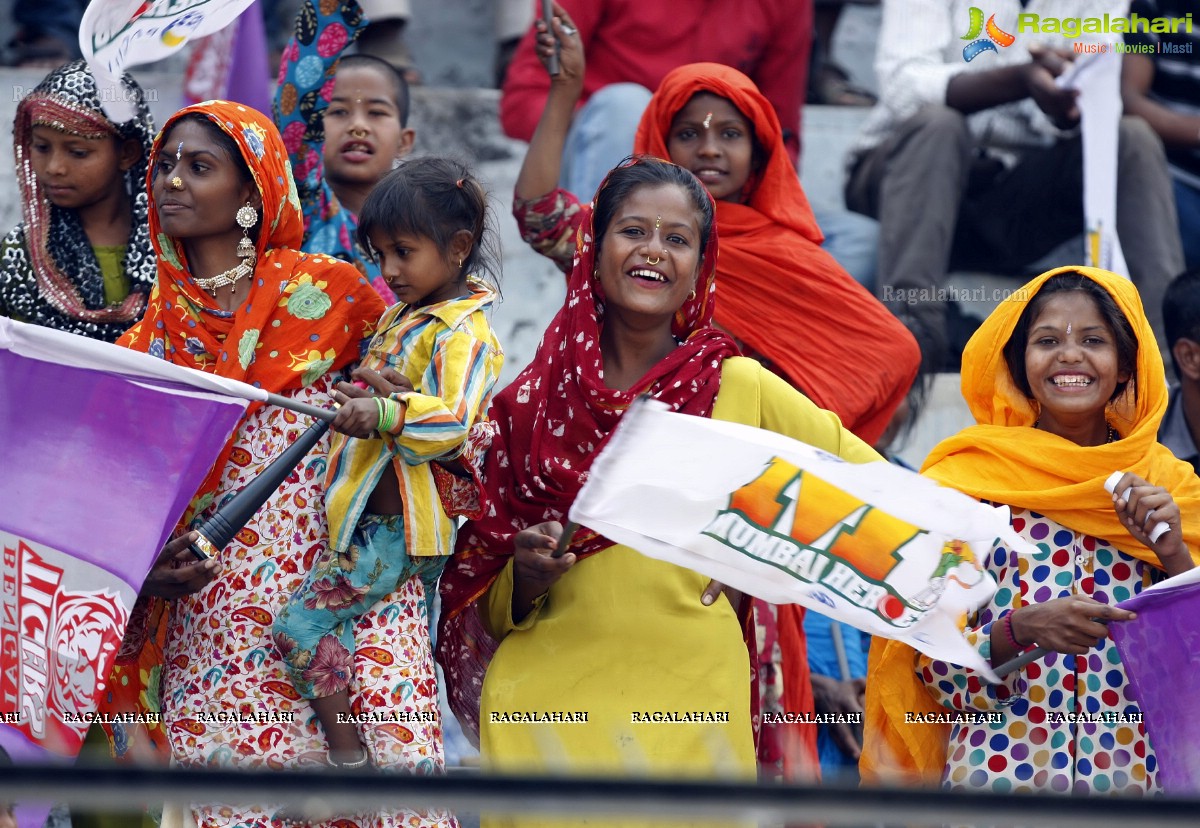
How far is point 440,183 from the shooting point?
3.63 metres

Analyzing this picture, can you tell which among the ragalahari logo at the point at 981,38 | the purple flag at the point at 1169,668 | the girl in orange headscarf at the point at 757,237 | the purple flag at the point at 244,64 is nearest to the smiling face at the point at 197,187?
the girl in orange headscarf at the point at 757,237

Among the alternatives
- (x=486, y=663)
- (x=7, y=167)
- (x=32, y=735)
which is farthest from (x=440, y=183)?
(x=7, y=167)

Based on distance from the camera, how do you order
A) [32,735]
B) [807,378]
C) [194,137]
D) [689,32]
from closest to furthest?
[32,735] → [194,137] → [807,378] → [689,32]

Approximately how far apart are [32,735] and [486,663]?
0.88 m

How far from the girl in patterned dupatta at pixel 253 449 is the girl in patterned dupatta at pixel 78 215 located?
434mm

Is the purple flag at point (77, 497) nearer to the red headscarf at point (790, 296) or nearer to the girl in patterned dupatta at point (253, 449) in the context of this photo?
the girl in patterned dupatta at point (253, 449)

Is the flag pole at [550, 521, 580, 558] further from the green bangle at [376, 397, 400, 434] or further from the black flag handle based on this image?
the black flag handle

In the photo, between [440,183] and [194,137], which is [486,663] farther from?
[194,137]

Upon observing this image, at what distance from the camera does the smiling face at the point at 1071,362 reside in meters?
3.57

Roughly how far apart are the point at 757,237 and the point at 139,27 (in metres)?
1.53

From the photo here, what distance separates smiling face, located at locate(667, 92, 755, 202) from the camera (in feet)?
14.4

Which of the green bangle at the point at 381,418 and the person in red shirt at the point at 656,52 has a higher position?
the person in red shirt at the point at 656,52

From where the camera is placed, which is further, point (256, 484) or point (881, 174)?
point (881, 174)

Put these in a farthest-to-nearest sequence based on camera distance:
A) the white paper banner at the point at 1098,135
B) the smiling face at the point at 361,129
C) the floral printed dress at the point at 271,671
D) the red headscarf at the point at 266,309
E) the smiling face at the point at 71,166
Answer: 1. the white paper banner at the point at 1098,135
2. the smiling face at the point at 361,129
3. the smiling face at the point at 71,166
4. the red headscarf at the point at 266,309
5. the floral printed dress at the point at 271,671
